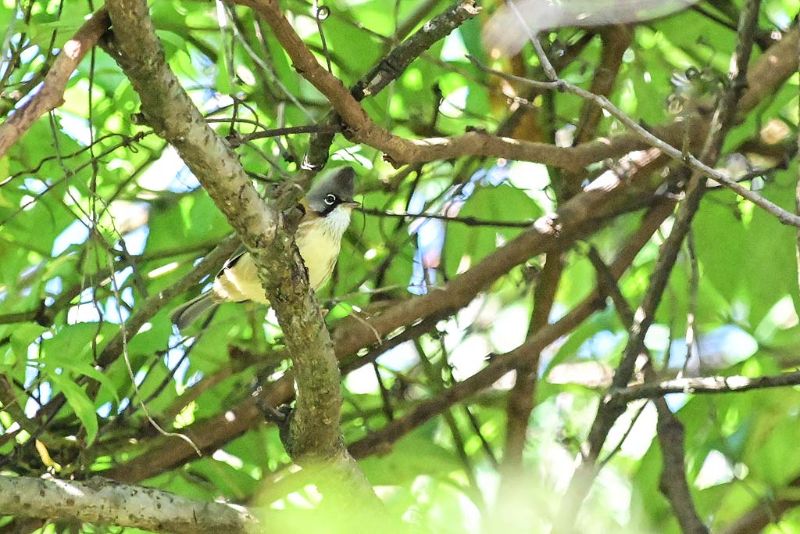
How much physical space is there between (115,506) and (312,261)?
1237mm

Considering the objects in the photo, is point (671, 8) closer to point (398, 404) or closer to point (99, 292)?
point (398, 404)

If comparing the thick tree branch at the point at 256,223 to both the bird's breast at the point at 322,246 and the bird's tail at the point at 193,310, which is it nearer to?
the bird's breast at the point at 322,246

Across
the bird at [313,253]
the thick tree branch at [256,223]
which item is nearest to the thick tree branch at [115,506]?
the thick tree branch at [256,223]

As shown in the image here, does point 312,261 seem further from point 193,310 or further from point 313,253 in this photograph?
point 193,310

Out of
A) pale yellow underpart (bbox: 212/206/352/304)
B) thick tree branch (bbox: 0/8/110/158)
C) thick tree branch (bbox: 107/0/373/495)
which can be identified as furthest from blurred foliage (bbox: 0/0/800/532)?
thick tree branch (bbox: 0/8/110/158)

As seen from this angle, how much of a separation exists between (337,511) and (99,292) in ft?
6.00

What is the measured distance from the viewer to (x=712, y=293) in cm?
327

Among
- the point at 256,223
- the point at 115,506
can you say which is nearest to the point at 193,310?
the point at 115,506

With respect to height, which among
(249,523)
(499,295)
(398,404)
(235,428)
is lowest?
(249,523)

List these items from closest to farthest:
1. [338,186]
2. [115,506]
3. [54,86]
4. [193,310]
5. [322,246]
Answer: [54,86]
[115,506]
[338,186]
[322,246]
[193,310]

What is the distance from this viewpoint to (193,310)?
3.55 metres

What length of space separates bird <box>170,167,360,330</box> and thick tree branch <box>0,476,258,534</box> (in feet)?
2.95

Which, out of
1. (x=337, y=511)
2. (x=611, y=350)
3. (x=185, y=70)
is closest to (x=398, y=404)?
(x=611, y=350)

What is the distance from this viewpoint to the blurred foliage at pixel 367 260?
2744mm
